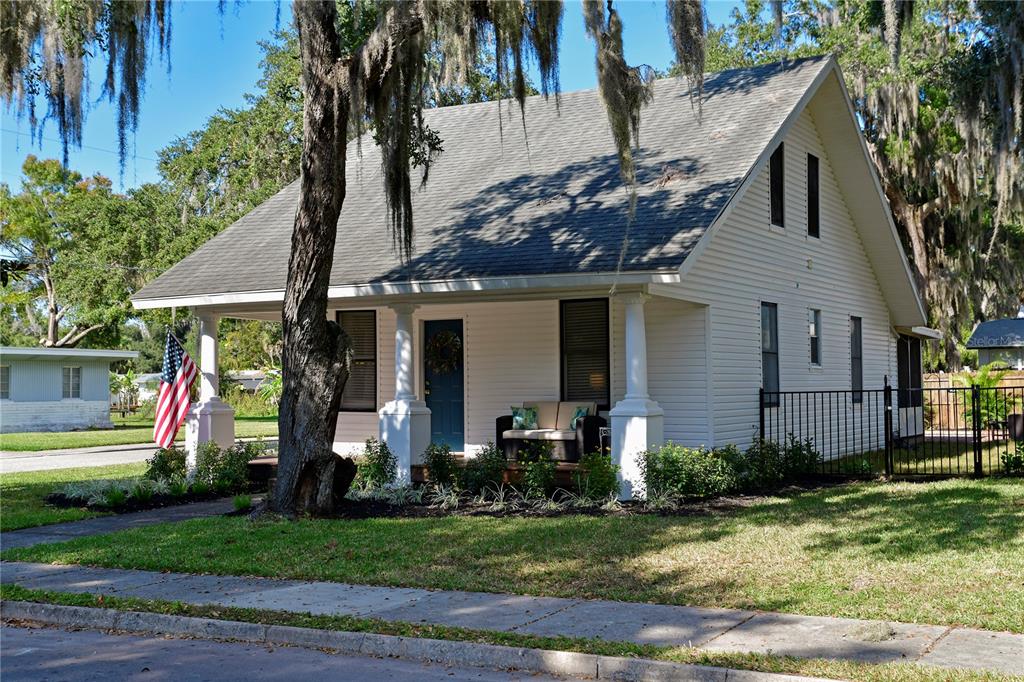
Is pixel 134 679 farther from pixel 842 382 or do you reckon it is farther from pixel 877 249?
pixel 877 249

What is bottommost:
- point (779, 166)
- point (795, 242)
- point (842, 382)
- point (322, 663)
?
point (322, 663)

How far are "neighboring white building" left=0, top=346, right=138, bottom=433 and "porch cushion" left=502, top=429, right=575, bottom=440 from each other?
23.8 meters

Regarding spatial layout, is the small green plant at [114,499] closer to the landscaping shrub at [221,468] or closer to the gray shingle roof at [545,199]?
the landscaping shrub at [221,468]

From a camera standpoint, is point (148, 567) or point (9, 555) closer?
point (148, 567)

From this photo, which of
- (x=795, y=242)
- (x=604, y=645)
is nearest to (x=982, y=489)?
(x=795, y=242)

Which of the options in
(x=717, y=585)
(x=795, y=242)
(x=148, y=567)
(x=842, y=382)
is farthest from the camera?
(x=842, y=382)

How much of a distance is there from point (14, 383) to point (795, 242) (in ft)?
89.1

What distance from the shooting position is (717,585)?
8109 millimetres

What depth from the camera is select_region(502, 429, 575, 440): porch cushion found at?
1441 cm

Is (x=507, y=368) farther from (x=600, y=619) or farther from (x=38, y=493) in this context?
(x=600, y=619)

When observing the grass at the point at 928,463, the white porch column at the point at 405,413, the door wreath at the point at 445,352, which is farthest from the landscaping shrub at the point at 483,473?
the grass at the point at 928,463

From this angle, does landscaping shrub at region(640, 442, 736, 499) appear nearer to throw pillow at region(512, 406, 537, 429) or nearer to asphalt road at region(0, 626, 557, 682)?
throw pillow at region(512, 406, 537, 429)

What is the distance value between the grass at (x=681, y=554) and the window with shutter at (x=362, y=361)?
5890 mm

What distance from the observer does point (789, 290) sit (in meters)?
17.5
